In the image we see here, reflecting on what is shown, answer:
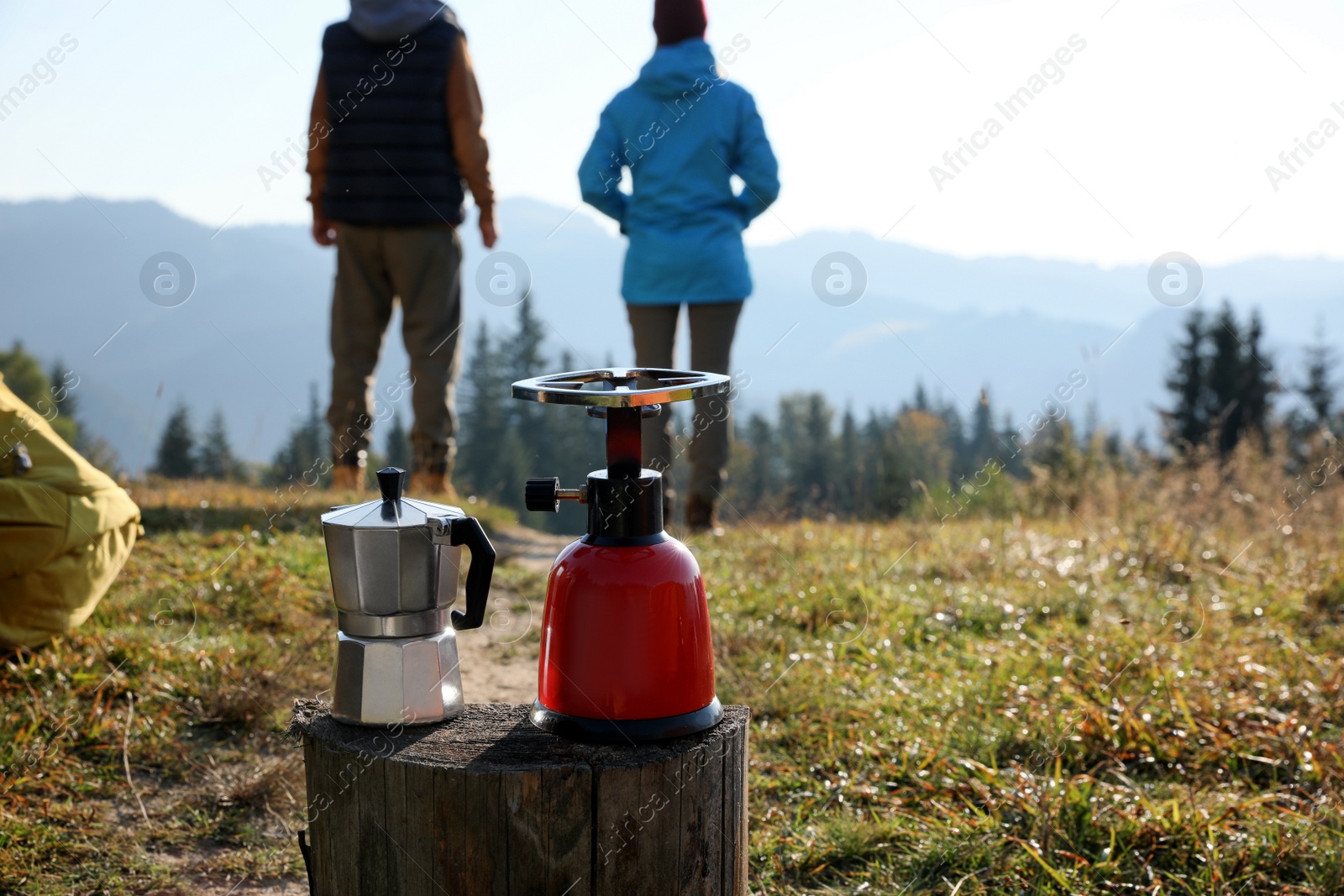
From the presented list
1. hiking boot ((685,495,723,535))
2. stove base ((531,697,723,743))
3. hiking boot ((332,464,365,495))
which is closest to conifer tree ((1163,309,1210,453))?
hiking boot ((685,495,723,535))

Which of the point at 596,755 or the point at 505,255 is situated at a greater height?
the point at 505,255

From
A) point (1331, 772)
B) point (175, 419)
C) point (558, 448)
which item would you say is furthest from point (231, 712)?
point (558, 448)

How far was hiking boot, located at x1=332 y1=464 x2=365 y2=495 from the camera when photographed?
6.03m

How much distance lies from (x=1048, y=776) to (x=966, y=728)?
0.40m

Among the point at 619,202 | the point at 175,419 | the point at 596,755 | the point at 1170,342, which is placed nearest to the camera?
the point at 596,755

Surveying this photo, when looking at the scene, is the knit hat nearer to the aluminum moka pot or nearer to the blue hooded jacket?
the blue hooded jacket

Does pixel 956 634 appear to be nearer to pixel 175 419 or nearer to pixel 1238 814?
pixel 1238 814

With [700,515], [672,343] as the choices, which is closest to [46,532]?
[672,343]

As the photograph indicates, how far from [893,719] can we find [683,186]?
2950 mm

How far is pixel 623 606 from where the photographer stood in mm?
1619

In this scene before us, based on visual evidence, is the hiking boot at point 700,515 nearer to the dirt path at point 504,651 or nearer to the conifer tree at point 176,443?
the dirt path at point 504,651

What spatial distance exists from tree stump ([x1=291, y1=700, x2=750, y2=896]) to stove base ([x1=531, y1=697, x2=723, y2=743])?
0.02 metres

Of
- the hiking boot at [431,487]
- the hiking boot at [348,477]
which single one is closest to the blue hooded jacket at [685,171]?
the hiking boot at [431,487]

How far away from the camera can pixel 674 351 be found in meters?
5.46
